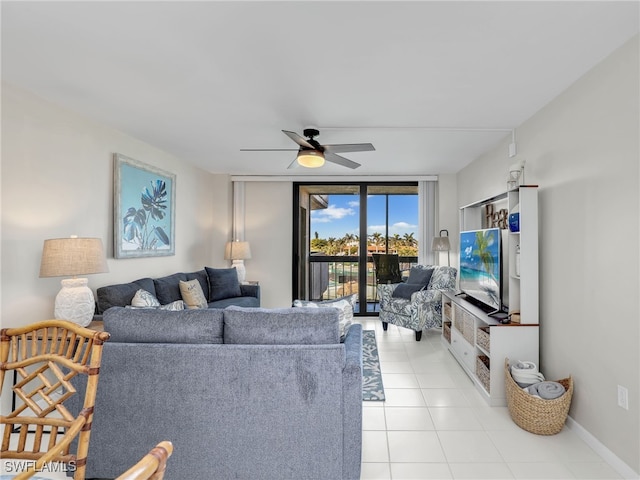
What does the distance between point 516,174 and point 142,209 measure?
3.88 m

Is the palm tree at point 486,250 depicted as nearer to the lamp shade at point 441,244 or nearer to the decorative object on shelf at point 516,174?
the decorative object on shelf at point 516,174

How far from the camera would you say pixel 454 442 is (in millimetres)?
2285

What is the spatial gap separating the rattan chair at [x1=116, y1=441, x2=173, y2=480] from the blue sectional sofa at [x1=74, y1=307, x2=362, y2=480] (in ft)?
3.82

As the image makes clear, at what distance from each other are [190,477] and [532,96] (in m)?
3.35

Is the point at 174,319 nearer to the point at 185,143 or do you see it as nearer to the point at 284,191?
the point at 185,143

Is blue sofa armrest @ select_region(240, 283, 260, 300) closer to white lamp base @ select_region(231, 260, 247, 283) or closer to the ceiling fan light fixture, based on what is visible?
white lamp base @ select_region(231, 260, 247, 283)

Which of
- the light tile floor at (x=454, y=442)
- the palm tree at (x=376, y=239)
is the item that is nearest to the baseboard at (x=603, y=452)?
the light tile floor at (x=454, y=442)

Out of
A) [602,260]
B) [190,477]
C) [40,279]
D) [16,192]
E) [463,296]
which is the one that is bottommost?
[190,477]

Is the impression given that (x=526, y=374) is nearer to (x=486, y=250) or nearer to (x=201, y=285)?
(x=486, y=250)

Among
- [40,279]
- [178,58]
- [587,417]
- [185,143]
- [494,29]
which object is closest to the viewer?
[494,29]

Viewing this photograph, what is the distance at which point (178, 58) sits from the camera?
6.92 ft

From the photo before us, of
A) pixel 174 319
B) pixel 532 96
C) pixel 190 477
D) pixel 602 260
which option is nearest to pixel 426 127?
pixel 532 96

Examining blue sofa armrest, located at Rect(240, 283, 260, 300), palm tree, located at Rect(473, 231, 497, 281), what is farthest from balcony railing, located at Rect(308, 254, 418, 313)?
palm tree, located at Rect(473, 231, 497, 281)

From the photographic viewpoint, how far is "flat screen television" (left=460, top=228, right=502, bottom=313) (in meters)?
3.20
